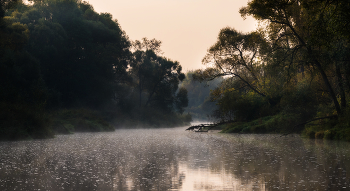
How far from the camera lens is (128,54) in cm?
6303

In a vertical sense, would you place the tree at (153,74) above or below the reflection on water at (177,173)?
above

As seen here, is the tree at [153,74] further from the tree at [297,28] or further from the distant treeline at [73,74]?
the tree at [297,28]

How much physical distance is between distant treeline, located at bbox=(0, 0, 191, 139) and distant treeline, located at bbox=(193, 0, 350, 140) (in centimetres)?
1649

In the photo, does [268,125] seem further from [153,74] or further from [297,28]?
[153,74]

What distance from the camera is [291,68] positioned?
84.2 ft

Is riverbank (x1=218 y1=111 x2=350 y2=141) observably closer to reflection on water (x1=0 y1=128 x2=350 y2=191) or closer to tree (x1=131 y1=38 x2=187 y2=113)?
reflection on water (x1=0 y1=128 x2=350 y2=191)

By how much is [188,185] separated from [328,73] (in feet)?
69.3

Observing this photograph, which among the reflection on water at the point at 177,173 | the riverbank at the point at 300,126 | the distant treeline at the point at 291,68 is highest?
the distant treeline at the point at 291,68

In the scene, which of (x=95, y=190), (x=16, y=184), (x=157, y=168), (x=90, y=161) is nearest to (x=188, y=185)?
(x=95, y=190)

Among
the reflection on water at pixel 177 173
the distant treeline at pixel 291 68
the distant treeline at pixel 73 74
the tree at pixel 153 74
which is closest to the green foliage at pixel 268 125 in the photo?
the distant treeline at pixel 291 68

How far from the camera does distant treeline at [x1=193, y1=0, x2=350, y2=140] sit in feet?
54.7

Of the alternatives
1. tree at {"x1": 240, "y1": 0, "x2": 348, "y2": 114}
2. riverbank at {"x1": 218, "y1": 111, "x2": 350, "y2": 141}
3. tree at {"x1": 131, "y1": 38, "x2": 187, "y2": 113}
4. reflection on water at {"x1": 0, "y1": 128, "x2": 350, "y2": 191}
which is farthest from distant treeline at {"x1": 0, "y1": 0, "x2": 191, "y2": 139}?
tree at {"x1": 240, "y1": 0, "x2": 348, "y2": 114}

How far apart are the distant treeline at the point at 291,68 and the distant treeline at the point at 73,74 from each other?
54.1 feet

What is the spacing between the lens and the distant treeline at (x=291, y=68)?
657 inches
